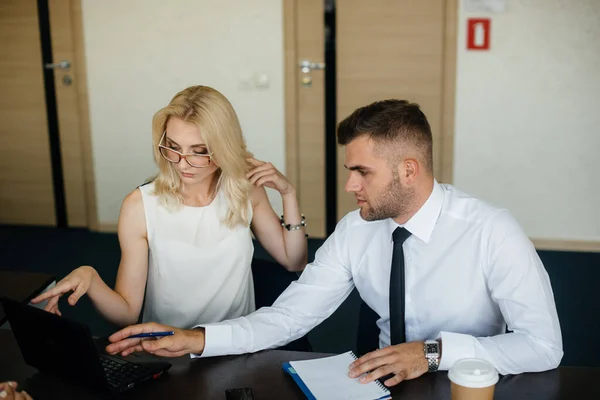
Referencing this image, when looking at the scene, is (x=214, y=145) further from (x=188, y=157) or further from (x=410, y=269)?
(x=410, y=269)

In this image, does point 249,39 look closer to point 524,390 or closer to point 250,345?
point 250,345

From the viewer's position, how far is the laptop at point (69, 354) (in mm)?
1457

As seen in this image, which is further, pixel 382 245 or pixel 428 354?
pixel 382 245

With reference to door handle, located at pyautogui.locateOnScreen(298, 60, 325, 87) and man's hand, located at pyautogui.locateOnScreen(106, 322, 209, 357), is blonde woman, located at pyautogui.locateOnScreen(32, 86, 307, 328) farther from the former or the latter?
door handle, located at pyautogui.locateOnScreen(298, 60, 325, 87)

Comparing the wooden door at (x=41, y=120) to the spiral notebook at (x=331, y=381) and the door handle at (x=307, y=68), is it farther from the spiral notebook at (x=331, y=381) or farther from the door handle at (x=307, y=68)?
the spiral notebook at (x=331, y=381)

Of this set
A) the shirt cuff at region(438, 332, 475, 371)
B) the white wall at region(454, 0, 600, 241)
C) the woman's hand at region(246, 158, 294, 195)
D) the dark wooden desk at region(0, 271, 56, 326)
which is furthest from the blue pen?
the white wall at region(454, 0, 600, 241)

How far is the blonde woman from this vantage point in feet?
7.04

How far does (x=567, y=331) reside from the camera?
11.1ft

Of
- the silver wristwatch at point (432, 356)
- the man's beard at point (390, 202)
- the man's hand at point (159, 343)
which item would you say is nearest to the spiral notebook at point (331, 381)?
the silver wristwatch at point (432, 356)

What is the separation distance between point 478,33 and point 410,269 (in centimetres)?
282

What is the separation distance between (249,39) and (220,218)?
256cm

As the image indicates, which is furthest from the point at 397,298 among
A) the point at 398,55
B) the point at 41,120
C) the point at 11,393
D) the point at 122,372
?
the point at 41,120

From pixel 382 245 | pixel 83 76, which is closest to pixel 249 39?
pixel 83 76

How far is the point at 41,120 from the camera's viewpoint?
502 centimetres
